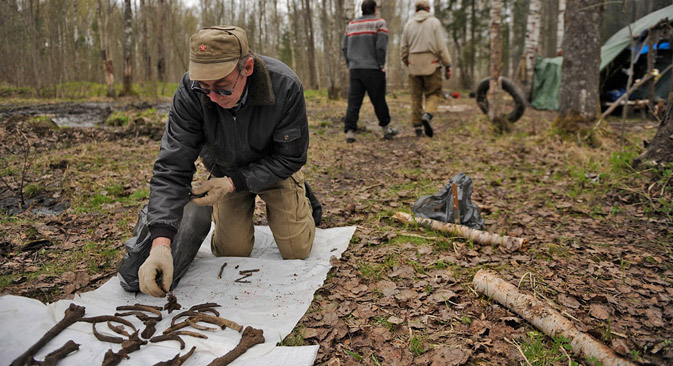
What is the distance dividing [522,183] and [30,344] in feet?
15.7

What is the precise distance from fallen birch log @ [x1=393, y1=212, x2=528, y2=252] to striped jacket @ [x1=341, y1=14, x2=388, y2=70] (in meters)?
3.76

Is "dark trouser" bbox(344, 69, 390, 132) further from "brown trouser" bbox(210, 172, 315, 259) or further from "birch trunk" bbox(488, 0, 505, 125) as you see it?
"brown trouser" bbox(210, 172, 315, 259)

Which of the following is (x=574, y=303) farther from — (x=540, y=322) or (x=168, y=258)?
(x=168, y=258)

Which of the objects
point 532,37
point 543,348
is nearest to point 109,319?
point 543,348

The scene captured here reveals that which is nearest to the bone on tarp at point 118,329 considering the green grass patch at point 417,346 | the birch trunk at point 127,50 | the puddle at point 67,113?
the green grass patch at point 417,346

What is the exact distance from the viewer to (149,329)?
7.26ft

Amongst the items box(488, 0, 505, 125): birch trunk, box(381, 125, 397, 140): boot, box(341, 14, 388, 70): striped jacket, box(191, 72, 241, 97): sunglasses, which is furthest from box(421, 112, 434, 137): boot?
box(191, 72, 241, 97): sunglasses

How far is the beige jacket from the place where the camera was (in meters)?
7.05

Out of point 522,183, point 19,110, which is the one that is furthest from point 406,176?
point 19,110

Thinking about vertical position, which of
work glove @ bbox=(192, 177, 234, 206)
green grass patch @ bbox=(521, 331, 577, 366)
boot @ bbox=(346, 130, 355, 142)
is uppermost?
boot @ bbox=(346, 130, 355, 142)

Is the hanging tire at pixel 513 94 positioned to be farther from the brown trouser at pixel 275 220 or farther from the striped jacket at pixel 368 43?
the brown trouser at pixel 275 220

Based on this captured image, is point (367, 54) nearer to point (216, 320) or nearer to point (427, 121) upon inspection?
point (427, 121)

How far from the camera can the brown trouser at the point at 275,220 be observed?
318cm

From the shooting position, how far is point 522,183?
4906 millimetres
